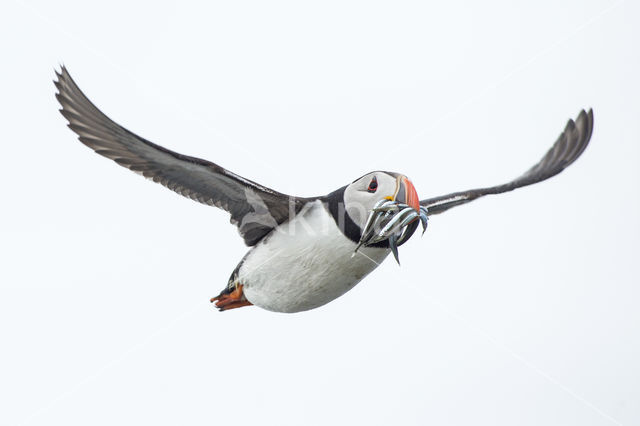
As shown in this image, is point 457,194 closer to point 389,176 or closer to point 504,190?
point 504,190

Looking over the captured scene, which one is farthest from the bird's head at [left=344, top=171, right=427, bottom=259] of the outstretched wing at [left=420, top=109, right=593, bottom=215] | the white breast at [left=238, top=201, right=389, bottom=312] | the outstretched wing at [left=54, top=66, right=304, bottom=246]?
the outstretched wing at [left=420, top=109, right=593, bottom=215]

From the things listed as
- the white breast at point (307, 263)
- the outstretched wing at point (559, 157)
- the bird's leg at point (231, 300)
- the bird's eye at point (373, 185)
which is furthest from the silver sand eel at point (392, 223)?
the outstretched wing at point (559, 157)

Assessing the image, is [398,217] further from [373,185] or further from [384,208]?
[373,185]

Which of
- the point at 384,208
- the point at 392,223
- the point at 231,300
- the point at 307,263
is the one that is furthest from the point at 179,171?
the point at 392,223

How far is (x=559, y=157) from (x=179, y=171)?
186 inches

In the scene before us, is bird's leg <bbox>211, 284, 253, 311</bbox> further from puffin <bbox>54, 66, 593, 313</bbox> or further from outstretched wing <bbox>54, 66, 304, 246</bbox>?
outstretched wing <bbox>54, 66, 304, 246</bbox>

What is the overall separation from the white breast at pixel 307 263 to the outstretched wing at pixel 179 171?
201 millimetres

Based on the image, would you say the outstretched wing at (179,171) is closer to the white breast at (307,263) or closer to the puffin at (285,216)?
the puffin at (285,216)

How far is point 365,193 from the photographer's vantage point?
329 inches

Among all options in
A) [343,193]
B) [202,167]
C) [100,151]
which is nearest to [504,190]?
[343,193]

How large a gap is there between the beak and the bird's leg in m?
2.35

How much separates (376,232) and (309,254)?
83cm

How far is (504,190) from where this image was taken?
1040 cm

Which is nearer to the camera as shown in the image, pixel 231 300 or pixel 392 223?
pixel 392 223
